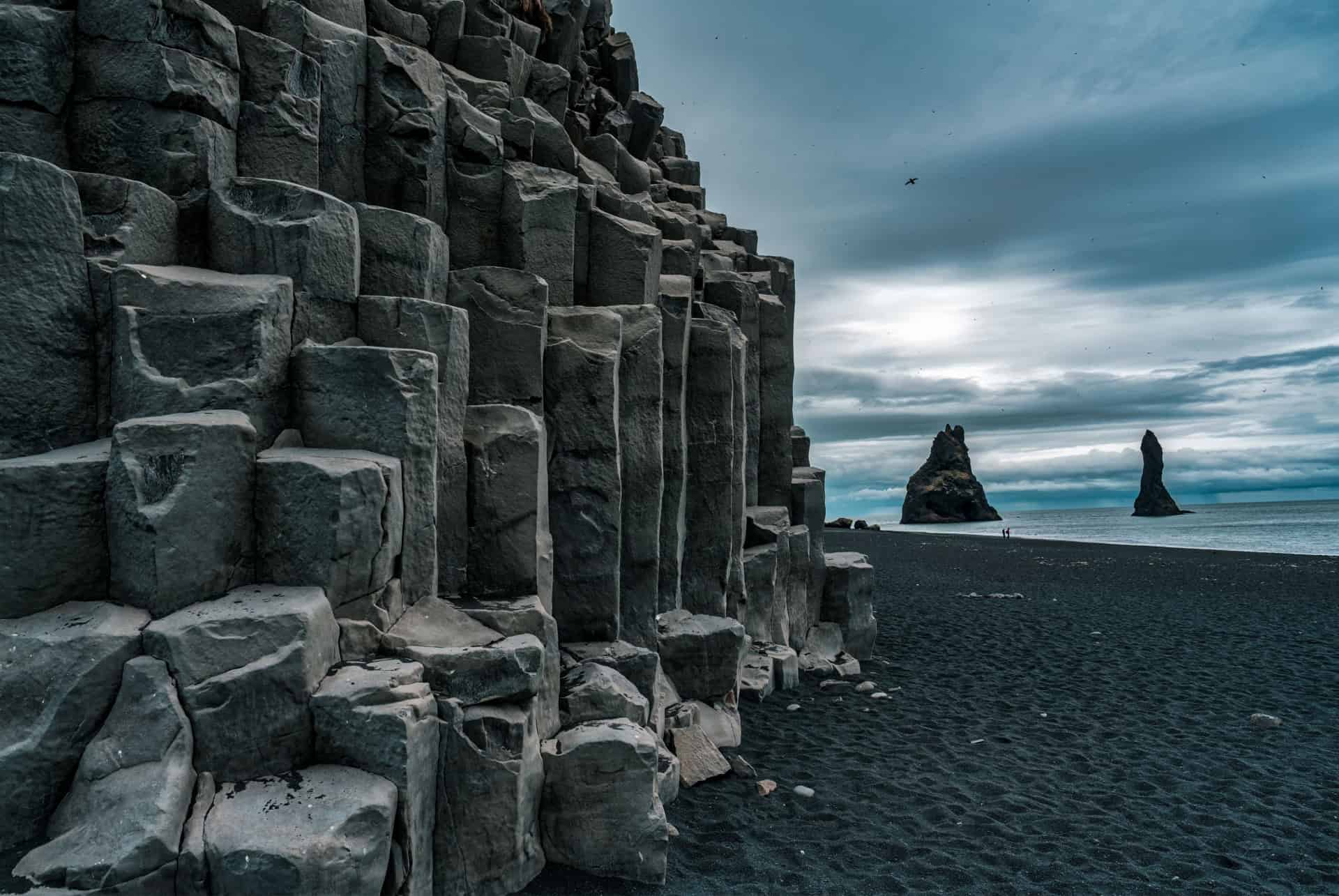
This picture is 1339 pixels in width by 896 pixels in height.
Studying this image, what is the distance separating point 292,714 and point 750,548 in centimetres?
840

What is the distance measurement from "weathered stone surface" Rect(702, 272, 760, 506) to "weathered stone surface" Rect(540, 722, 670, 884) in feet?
24.0

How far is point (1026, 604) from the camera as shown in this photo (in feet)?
67.2

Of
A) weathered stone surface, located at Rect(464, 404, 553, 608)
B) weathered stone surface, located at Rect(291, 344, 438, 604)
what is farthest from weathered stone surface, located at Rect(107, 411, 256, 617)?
weathered stone surface, located at Rect(464, 404, 553, 608)

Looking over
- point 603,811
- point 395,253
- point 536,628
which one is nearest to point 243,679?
point 536,628

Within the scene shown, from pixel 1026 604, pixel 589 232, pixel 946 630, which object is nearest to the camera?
pixel 589 232

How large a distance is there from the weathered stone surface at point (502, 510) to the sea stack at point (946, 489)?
300 ft

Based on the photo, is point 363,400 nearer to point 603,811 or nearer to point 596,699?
point 596,699

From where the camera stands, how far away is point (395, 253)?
6887 mm

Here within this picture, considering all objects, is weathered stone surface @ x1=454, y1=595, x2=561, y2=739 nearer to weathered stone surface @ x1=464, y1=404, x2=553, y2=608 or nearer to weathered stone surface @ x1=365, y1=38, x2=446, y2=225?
weathered stone surface @ x1=464, y1=404, x2=553, y2=608

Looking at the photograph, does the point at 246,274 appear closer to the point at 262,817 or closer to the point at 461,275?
the point at 461,275

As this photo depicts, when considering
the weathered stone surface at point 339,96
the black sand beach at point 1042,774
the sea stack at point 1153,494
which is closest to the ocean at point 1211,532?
the sea stack at point 1153,494

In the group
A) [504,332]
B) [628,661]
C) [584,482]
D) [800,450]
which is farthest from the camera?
[800,450]

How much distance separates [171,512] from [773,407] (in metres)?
10.3

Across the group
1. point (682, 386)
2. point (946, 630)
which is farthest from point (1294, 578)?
point (682, 386)
